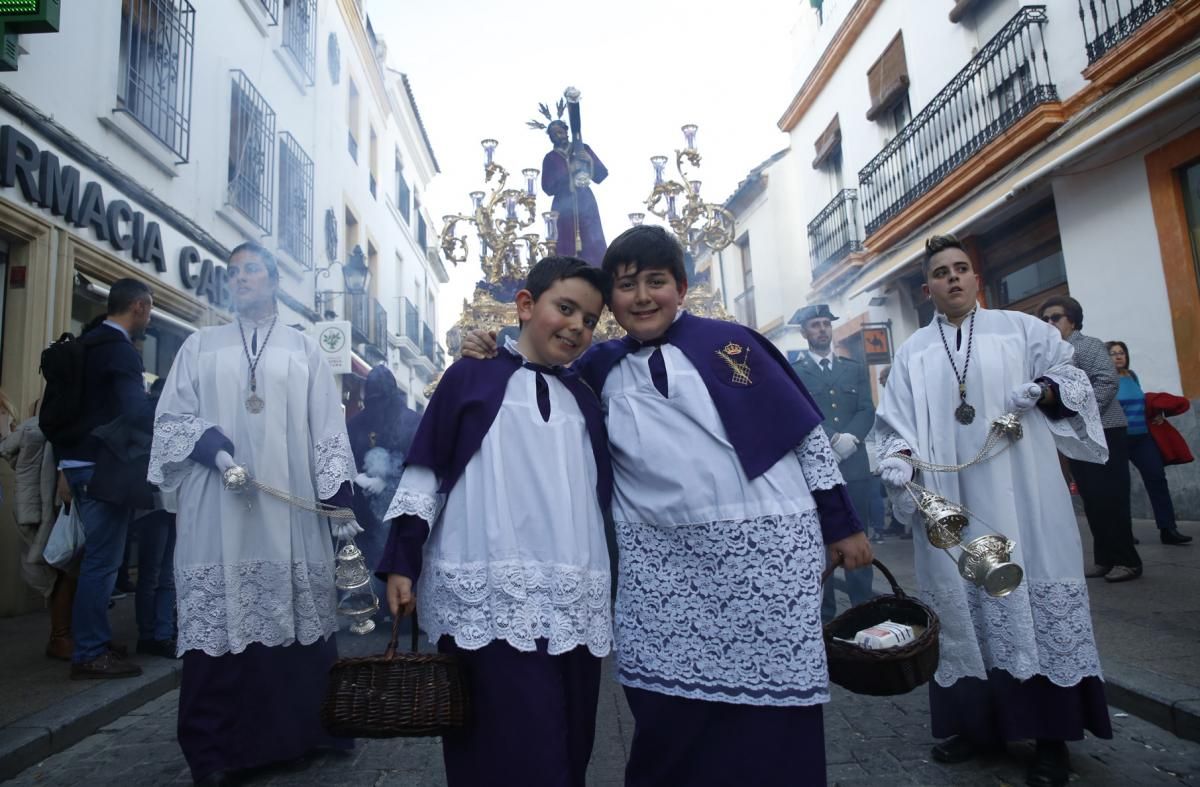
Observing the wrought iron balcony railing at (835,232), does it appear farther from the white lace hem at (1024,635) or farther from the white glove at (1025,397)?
the white lace hem at (1024,635)

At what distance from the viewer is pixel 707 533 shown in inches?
82.4

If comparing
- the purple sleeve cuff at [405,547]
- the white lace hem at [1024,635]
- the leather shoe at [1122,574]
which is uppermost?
the purple sleeve cuff at [405,547]

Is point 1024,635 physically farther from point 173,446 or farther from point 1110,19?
point 1110,19

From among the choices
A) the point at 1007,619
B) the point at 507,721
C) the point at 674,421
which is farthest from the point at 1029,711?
the point at 507,721

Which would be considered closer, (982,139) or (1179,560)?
(1179,560)

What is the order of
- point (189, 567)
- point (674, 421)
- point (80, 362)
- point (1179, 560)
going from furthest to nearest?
point (1179, 560) → point (80, 362) → point (189, 567) → point (674, 421)

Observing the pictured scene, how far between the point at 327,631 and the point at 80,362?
235cm

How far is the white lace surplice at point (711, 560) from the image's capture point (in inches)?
79.9

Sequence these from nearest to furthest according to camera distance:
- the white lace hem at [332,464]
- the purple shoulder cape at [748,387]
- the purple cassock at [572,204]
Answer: the purple shoulder cape at [748,387] → the white lace hem at [332,464] → the purple cassock at [572,204]

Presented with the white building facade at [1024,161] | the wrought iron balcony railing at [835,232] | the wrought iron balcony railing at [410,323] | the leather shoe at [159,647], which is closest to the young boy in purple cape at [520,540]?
the leather shoe at [159,647]

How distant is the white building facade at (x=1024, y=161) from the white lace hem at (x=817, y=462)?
6817mm

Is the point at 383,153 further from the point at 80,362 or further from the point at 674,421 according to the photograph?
the point at 674,421

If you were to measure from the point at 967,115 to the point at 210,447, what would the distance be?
10.6 m

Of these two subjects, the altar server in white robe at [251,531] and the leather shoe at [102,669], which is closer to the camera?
the altar server in white robe at [251,531]
